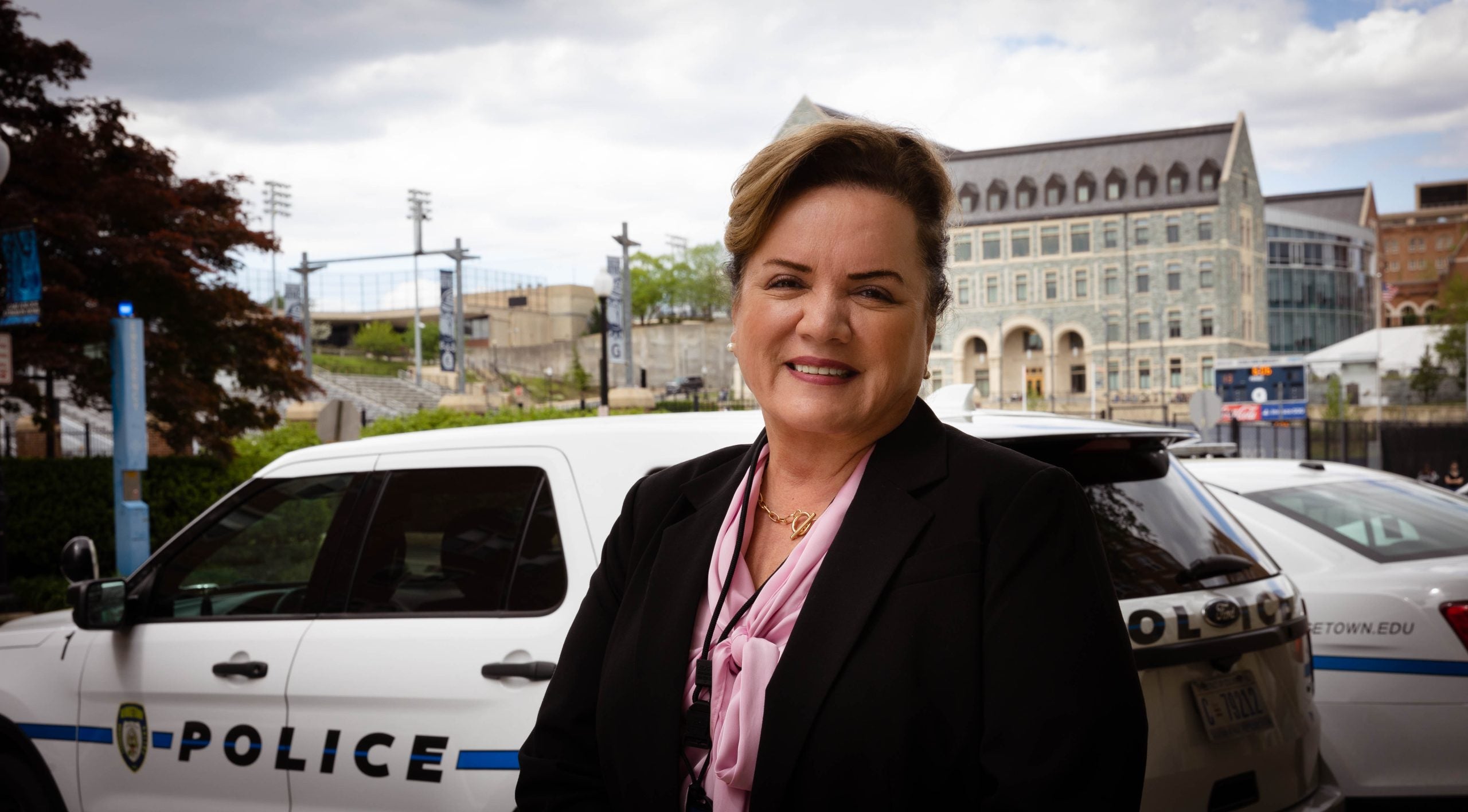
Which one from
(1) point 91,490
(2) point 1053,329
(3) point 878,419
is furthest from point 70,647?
(2) point 1053,329

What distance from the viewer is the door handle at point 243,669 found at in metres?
3.87

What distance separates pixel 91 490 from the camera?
15.6m

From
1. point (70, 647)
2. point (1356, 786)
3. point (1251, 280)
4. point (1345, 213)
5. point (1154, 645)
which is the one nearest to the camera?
point (1154, 645)

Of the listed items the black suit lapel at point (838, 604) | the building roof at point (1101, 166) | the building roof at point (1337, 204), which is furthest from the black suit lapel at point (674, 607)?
the building roof at point (1337, 204)

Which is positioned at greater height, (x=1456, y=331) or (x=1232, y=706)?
(x=1456, y=331)

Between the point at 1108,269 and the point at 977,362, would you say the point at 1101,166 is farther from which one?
the point at 977,362

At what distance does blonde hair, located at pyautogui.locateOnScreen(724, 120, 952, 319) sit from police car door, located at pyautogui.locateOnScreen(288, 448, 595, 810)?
166cm

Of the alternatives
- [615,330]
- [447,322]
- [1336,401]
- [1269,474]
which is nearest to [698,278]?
[447,322]

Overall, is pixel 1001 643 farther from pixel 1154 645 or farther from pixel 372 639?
pixel 372 639

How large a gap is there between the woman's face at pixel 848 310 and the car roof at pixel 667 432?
1142 mm

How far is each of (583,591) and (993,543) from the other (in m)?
1.91

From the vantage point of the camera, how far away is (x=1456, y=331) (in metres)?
69.3

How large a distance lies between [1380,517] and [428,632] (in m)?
5.16

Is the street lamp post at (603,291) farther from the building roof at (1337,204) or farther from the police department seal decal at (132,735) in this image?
the building roof at (1337,204)
